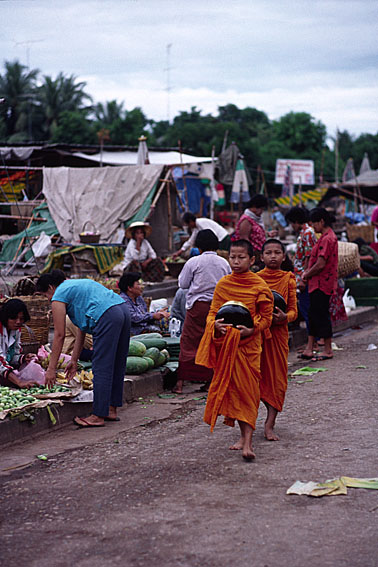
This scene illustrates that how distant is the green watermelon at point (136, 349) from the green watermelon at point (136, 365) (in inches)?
4.1

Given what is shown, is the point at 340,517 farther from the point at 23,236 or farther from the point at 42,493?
the point at 23,236

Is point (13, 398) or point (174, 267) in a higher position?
point (174, 267)

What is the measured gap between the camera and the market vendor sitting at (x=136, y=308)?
8398mm

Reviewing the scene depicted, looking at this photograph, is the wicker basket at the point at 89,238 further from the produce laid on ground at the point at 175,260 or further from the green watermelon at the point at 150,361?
the green watermelon at the point at 150,361

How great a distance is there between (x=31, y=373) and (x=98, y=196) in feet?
35.8

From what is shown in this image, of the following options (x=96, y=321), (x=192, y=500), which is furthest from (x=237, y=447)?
(x=96, y=321)

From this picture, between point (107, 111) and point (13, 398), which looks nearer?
point (13, 398)

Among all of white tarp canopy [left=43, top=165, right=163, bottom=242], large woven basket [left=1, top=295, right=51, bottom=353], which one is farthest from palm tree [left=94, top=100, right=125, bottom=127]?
large woven basket [left=1, top=295, right=51, bottom=353]

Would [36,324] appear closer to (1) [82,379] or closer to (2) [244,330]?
(1) [82,379]

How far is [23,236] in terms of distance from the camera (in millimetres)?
17062

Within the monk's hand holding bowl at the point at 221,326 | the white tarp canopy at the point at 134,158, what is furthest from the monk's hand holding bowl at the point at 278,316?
the white tarp canopy at the point at 134,158

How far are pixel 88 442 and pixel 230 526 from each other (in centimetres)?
232

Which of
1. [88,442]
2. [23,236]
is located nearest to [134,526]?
[88,442]

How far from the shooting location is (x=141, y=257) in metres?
14.9
